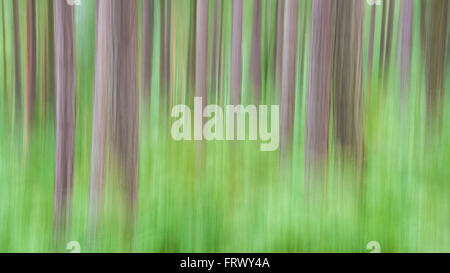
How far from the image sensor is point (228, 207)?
0.71m

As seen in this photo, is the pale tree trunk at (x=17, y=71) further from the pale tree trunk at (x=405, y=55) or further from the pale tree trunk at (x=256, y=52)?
the pale tree trunk at (x=405, y=55)

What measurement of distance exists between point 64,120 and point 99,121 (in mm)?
55

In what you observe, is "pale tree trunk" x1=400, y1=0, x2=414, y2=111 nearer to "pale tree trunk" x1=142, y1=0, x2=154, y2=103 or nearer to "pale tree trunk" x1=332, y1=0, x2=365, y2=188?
"pale tree trunk" x1=332, y1=0, x2=365, y2=188

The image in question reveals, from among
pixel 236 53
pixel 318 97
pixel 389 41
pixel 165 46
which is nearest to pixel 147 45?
pixel 165 46

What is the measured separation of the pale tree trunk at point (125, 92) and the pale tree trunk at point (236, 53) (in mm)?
153

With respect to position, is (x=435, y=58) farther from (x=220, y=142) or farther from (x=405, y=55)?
(x=220, y=142)

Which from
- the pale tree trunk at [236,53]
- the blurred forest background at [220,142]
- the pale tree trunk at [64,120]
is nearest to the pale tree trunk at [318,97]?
the blurred forest background at [220,142]

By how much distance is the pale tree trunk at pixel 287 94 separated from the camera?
71 cm

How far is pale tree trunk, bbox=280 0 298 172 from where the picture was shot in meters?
0.71

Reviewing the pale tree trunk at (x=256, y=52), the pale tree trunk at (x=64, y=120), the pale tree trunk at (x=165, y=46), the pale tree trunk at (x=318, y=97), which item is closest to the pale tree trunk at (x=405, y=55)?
the pale tree trunk at (x=318, y=97)

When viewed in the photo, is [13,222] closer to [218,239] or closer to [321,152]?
[218,239]

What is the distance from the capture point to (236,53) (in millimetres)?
712

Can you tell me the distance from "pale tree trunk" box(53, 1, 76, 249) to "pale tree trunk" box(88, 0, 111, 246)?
0.03 m
